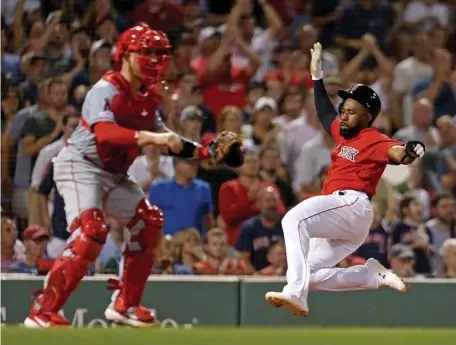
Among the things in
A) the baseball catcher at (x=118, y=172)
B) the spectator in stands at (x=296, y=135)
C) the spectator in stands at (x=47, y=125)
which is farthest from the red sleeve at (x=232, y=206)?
the baseball catcher at (x=118, y=172)

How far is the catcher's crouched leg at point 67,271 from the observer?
9203 mm

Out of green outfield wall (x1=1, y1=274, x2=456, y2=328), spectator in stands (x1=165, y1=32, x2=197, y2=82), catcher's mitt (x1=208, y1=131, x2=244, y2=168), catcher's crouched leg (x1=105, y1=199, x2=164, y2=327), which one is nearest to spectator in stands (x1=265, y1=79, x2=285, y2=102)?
spectator in stands (x1=165, y1=32, x2=197, y2=82)

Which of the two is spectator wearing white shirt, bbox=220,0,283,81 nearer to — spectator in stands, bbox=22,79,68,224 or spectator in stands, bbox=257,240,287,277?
spectator in stands, bbox=22,79,68,224

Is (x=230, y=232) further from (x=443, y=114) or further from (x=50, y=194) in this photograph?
(x=443, y=114)

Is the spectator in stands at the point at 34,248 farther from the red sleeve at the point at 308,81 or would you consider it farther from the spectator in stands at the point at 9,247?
the red sleeve at the point at 308,81

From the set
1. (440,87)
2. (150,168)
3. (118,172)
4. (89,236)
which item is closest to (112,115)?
(118,172)

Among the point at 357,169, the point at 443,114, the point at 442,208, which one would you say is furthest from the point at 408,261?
the point at 357,169

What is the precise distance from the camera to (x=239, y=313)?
11.1m

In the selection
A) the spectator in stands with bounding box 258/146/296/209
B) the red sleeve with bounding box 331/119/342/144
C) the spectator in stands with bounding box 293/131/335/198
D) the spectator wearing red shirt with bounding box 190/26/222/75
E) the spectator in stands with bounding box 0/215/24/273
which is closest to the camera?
the red sleeve with bounding box 331/119/342/144

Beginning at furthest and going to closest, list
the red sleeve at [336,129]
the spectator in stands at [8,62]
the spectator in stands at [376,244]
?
the spectator in stands at [8,62] → the spectator in stands at [376,244] → the red sleeve at [336,129]

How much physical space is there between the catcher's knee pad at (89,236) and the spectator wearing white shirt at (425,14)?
7069 mm

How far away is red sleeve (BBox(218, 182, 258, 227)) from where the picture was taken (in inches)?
494

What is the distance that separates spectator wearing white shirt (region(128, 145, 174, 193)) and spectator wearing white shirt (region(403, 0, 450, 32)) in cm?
413

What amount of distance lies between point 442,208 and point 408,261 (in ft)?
3.16
